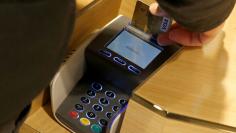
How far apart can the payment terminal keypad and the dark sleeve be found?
22cm

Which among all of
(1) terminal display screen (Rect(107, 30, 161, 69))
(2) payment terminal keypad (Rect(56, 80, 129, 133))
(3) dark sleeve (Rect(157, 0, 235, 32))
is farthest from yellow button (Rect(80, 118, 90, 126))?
(3) dark sleeve (Rect(157, 0, 235, 32))

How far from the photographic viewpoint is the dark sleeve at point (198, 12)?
1.65 feet

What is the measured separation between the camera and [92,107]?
28.2 inches

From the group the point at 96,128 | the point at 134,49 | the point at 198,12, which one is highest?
the point at 198,12

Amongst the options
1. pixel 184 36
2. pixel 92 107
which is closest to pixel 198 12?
pixel 184 36

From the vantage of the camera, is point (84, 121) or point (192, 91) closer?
point (192, 91)

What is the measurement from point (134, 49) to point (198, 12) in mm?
208

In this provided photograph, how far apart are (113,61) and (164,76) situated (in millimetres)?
105

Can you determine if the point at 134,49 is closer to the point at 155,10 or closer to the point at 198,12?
the point at 155,10

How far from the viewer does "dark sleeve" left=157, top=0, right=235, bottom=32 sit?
50 cm

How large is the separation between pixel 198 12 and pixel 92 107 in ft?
0.94

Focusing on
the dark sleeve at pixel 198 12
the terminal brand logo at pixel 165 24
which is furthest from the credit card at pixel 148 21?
the dark sleeve at pixel 198 12

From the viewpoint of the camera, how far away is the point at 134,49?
2.32ft

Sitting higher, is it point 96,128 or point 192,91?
point 192,91
